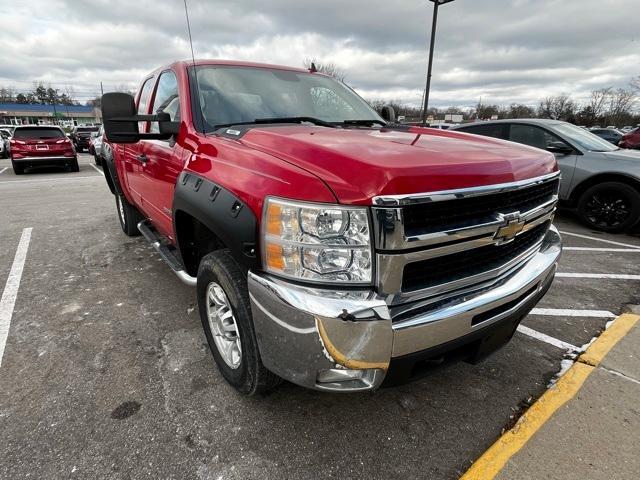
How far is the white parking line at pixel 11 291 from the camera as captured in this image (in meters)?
3.10

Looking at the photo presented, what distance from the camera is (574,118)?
169 ft

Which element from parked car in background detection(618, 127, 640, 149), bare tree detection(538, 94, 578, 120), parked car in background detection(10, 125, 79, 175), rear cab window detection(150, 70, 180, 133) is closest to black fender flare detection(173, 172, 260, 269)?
rear cab window detection(150, 70, 180, 133)

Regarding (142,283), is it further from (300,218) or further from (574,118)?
(574,118)

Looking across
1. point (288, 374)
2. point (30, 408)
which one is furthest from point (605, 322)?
point (30, 408)

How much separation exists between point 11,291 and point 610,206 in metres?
7.78

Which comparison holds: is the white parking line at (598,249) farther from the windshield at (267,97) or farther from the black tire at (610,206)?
the windshield at (267,97)

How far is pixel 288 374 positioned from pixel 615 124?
62122 millimetres

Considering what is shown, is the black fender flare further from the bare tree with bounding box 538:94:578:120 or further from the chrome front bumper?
the bare tree with bounding box 538:94:578:120

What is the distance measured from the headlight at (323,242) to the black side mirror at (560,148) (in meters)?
6.23

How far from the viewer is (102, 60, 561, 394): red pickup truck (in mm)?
1576

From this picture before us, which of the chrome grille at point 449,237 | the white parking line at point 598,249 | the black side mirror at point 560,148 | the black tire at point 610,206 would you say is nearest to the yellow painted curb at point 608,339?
the chrome grille at point 449,237

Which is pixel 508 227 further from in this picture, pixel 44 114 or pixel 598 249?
pixel 44 114

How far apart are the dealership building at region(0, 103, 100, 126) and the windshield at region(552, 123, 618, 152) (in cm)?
8904

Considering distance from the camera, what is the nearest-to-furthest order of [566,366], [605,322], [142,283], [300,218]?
[300,218] → [566,366] → [605,322] → [142,283]
